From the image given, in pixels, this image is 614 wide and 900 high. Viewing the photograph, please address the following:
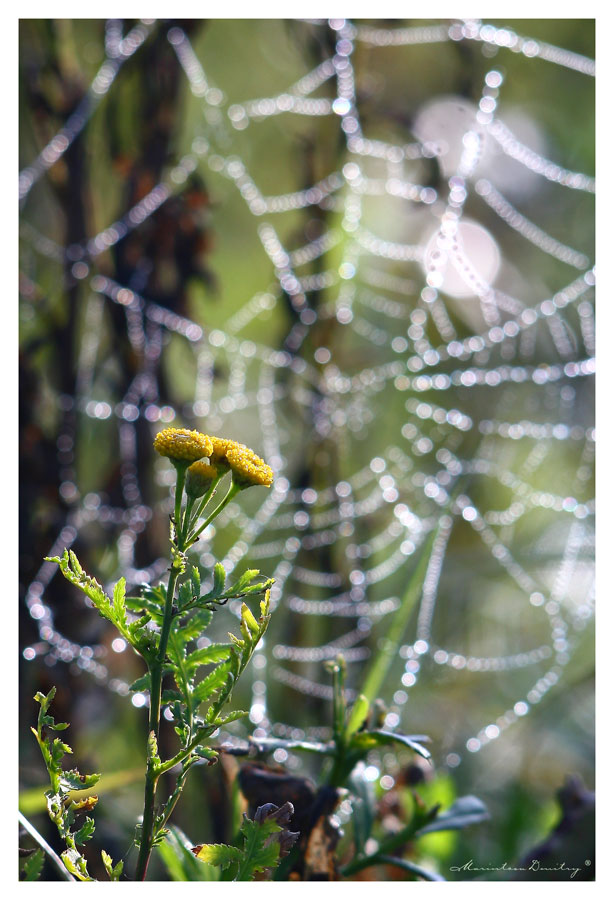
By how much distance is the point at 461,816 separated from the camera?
38 centimetres

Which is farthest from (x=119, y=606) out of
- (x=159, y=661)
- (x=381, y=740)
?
(x=381, y=740)

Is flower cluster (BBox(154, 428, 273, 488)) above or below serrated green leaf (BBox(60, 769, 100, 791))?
above

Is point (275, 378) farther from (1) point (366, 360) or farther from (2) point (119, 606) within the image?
(2) point (119, 606)

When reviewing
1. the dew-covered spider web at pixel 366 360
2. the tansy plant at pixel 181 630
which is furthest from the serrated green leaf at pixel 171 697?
the dew-covered spider web at pixel 366 360

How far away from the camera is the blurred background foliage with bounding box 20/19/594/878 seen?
0.77m

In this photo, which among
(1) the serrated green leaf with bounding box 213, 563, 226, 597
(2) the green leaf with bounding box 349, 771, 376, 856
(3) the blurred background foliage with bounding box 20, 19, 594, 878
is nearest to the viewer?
(1) the serrated green leaf with bounding box 213, 563, 226, 597

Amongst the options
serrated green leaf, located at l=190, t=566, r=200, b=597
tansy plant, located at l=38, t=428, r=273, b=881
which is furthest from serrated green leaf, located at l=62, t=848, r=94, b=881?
serrated green leaf, located at l=190, t=566, r=200, b=597

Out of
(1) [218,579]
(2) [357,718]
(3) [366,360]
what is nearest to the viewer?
(1) [218,579]

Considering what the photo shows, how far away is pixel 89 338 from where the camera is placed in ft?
3.01

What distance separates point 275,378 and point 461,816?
0.65 metres

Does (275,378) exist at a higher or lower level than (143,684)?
higher

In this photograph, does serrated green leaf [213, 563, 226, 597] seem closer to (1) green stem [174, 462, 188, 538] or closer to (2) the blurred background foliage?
(1) green stem [174, 462, 188, 538]

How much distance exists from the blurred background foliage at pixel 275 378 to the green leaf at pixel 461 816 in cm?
19

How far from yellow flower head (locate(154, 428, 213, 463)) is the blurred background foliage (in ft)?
1.37
